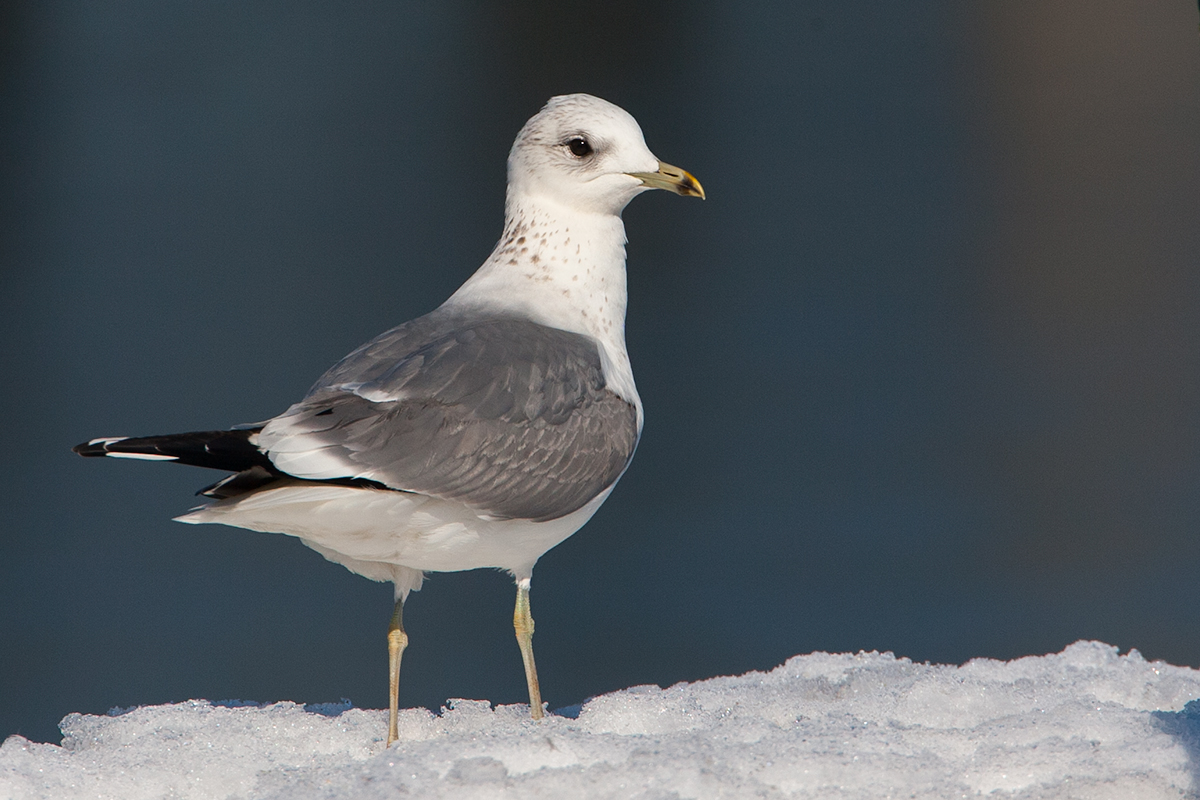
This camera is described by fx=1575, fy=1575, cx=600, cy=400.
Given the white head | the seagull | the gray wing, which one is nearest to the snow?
the seagull

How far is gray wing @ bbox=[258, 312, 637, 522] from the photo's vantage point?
2943mm

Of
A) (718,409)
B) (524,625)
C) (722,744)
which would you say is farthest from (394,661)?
(718,409)

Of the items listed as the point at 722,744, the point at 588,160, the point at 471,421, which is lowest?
the point at 722,744

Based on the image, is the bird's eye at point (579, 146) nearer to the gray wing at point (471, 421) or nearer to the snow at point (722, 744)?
the gray wing at point (471, 421)

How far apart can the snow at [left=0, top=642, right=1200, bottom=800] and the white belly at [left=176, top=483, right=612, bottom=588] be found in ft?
1.11

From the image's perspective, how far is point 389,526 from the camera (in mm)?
3021

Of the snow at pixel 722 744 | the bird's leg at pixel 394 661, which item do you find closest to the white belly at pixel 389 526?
the bird's leg at pixel 394 661

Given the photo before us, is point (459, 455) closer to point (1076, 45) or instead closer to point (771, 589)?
point (771, 589)

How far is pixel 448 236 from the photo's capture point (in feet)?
39.0

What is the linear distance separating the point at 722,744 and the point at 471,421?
33.7 inches

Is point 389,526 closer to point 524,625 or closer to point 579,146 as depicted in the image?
point 524,625

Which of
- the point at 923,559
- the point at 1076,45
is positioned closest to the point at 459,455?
the point at 923,559

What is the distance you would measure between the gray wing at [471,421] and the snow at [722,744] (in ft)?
1.55

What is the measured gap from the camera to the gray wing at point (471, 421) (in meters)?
2.94
